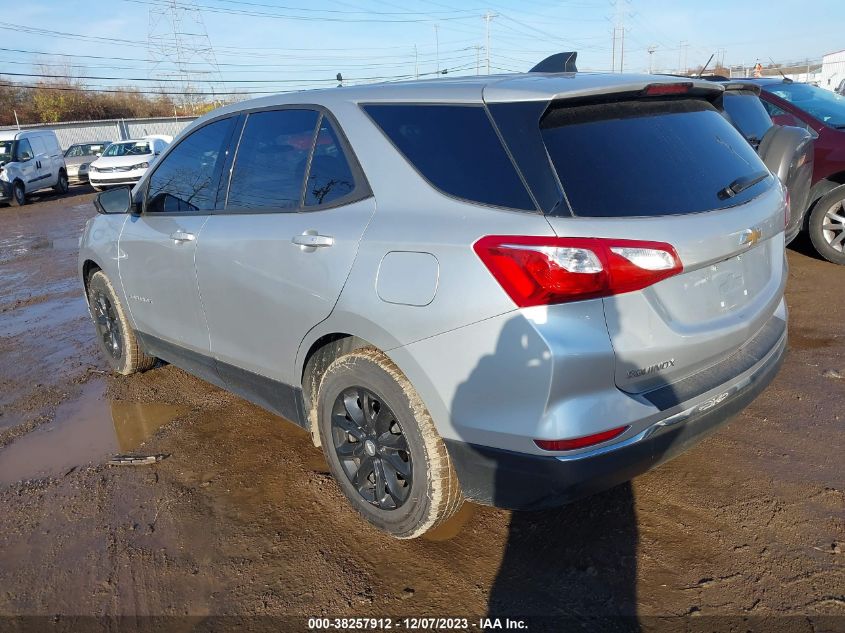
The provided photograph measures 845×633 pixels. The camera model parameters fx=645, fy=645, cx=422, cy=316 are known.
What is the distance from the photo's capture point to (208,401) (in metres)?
4.32

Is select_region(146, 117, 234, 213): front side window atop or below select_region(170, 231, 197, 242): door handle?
atop

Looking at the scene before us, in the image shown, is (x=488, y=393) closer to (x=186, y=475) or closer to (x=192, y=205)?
(x=186, y=475)

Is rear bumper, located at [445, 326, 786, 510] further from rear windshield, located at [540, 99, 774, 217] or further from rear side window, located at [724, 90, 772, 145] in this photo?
rear side window, located at [724, 90, 772, 145]

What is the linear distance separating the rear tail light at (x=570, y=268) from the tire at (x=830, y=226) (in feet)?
17.2

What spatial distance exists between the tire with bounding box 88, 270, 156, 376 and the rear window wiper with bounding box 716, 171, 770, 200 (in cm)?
370

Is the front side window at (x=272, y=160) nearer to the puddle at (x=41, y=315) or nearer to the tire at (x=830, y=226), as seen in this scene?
the puddle at (x=41, y=315)

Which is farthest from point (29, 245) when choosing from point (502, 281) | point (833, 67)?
point (833, 67)

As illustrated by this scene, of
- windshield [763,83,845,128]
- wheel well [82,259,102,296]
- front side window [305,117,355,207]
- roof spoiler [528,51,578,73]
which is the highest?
roof spoiler [528,51,578,73]

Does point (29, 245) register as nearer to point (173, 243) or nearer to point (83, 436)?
point (83, 436)

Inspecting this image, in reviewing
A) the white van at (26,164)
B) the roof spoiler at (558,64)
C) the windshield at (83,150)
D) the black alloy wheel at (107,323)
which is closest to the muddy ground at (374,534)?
the black alloy wheel at (107,323)

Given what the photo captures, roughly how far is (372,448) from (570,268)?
1.18 metres

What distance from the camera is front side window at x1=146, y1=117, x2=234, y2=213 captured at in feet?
11.4

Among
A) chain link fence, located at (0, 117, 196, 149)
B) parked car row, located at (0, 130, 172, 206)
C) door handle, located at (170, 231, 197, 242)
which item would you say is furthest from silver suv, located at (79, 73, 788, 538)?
chain link fence, located at (0, 117, 196, 149)

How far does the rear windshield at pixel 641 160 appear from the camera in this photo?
2.14m
